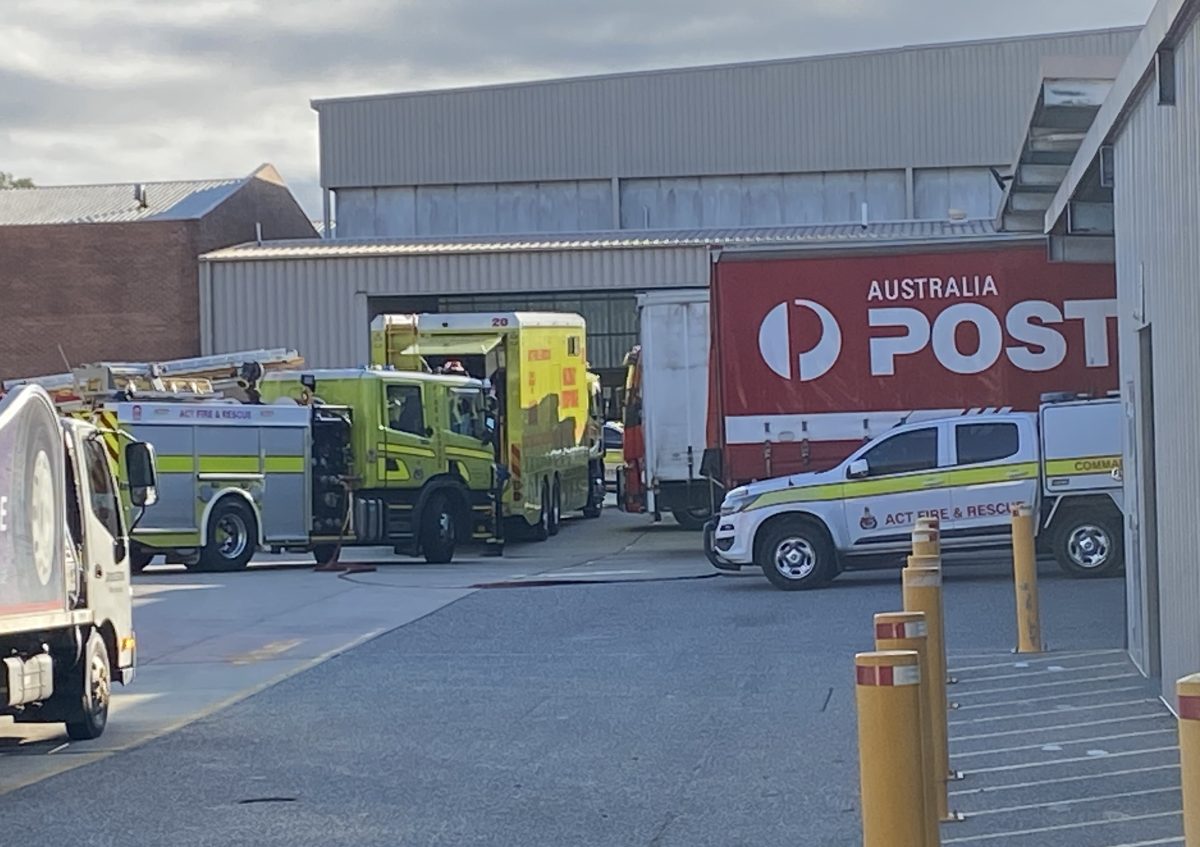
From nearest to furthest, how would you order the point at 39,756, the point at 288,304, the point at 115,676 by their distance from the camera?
the point at 39,756, the point at 115,676, the point at 288,304

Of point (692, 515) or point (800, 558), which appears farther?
point (692, 515)

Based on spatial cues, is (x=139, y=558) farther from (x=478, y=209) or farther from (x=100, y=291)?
(x=478, y=209)

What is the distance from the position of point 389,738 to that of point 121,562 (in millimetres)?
2546

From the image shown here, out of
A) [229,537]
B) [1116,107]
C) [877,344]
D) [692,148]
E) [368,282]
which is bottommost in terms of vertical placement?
[229,537]

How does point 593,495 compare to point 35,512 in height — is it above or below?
below

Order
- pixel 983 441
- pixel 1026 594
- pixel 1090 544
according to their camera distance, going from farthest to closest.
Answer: pixel 983 441 → pixel 1090 544 → pixel 1026 594

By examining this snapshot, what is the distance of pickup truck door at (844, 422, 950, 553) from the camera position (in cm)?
1950

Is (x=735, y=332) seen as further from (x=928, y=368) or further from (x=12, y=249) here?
(x=12, y=249)

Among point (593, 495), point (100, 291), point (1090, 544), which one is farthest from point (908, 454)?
point (100, 291)

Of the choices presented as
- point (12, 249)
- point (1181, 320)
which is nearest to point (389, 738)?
point (1181, 320)

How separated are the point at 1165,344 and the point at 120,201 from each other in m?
42.1

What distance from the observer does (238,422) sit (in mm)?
24703

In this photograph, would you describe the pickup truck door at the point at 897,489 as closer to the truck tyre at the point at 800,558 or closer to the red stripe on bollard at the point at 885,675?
the truck tyre at the point at 800,558

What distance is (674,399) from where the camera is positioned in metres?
25.7
